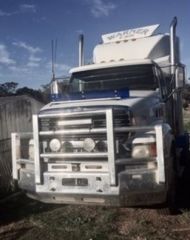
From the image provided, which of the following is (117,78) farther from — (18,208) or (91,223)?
(18,208)

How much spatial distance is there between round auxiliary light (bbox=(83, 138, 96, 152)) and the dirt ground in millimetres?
1298

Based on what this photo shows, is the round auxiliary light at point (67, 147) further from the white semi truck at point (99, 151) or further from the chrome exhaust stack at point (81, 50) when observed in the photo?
the chrome exhaust stack at point (81, 50)

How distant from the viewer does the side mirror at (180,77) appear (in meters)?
7.89

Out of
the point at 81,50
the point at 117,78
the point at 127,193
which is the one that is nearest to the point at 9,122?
the point at 81,50

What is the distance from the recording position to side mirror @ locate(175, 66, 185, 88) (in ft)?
25.9

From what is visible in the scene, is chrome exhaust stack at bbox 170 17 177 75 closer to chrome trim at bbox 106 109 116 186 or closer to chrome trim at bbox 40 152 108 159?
chrome trim at bbox 106 109 116 186

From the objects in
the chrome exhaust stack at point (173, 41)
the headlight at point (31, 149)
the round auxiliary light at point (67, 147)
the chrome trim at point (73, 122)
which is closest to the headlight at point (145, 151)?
the chrome trim at point (73, 122)

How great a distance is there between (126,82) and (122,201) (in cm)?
290

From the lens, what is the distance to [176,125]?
358 inches

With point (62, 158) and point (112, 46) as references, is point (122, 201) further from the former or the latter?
point (112, 46)

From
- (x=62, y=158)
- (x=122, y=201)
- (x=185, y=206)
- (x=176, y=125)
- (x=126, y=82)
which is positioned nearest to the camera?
(x=122, y=201)

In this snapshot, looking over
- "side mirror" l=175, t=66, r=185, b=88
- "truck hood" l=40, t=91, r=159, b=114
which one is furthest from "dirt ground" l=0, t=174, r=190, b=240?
"side mirror" l=175, t=66, r=185, b=88

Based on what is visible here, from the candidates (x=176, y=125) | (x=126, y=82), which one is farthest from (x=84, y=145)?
(x=176, y=125)

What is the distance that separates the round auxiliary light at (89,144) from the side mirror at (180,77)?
265 cm
